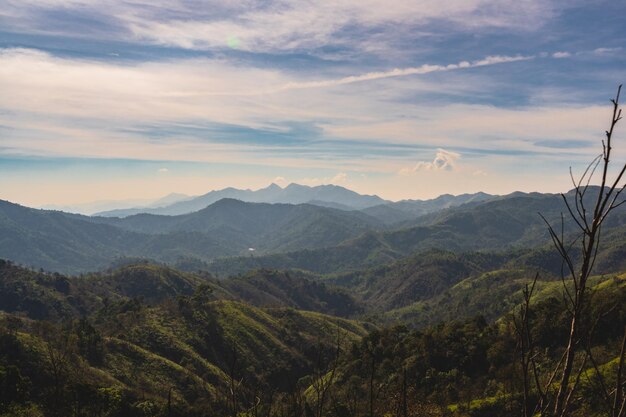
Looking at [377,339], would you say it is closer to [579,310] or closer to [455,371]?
[455,371]

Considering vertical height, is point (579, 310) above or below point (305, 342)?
above

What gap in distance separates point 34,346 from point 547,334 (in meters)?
94.1

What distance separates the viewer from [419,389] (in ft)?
232

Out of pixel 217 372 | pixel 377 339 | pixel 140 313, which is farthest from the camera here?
pixel 140 313

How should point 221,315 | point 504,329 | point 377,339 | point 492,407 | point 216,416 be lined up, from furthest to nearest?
point 221,315 < point 377,339 < point 504,329 < point 216,416 < point 492,407

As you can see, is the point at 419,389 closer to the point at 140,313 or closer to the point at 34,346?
the point at 34,346

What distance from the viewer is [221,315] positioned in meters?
152

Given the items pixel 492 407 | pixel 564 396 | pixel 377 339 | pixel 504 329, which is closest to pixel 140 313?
pixel 377 339

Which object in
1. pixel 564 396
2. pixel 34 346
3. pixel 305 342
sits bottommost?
pixel 305 342

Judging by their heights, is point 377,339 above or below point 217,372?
above

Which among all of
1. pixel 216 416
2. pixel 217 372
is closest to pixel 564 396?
pixel 216 416

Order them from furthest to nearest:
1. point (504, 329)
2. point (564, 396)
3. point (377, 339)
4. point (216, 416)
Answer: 1. point (377, 339)
2. point (504, 329)
3. point (216, 416)
4. point (564, 396)

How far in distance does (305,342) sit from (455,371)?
95491mm

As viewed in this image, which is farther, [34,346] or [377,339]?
[377,339]
